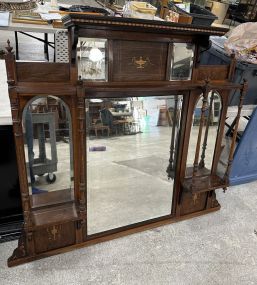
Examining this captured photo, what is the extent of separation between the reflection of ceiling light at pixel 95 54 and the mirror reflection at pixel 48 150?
0.76 ft

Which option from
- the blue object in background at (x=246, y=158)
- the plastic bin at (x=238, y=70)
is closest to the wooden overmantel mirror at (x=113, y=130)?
the plastic bin at (x=238, y=70)

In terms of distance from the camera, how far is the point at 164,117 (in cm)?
148

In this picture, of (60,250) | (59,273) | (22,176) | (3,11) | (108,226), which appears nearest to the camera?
(22,176)

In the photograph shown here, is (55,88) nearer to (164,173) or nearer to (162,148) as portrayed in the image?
(162,148)

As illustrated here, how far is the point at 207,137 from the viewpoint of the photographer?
1.64m

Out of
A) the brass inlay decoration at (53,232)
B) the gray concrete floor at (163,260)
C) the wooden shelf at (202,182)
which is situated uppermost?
the wooden shelf at (202,182)

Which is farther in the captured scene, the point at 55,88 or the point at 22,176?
the point at 22,176

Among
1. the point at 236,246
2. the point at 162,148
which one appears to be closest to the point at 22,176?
the point at 162,148

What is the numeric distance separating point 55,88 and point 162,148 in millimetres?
719

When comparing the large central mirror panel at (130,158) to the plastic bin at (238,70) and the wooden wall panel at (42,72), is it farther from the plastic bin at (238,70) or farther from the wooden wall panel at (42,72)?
the plastic bin at (238,70)

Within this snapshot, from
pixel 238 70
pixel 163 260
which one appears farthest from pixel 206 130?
pixel 163 260

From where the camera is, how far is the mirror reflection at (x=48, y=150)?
1192 millimetres

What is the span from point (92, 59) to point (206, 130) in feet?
2.70

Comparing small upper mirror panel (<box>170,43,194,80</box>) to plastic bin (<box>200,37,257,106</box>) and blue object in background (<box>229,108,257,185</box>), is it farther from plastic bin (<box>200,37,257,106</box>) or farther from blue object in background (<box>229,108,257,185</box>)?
blue object in background (<box>229,108,257,185</box>)
